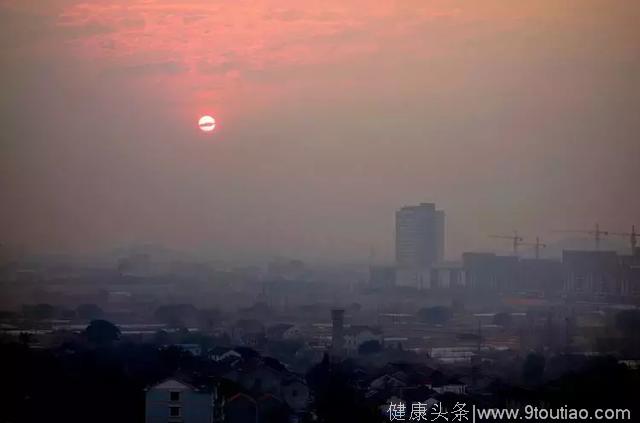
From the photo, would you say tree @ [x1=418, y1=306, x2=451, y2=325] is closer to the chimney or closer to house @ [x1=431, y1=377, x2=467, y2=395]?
the chimney

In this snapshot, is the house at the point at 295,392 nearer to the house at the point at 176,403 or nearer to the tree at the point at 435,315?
the house at the point at 176,403

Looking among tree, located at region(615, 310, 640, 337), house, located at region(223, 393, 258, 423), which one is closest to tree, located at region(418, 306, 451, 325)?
tree, located at region(615, 310, 640, 337)

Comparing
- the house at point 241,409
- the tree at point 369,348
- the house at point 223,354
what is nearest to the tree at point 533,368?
the tree at point 369,348

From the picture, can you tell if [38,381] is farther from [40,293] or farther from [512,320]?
[512,320]

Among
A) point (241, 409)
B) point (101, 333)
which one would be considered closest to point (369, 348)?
point (101, 333)

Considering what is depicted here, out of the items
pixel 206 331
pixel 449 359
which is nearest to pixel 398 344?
pixel 449 359

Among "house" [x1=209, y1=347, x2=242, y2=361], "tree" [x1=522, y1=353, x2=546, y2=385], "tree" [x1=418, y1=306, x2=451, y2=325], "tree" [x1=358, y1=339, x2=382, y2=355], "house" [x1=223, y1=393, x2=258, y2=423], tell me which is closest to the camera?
"house" [x1=223, y1=393, x2=258, y2=423]
